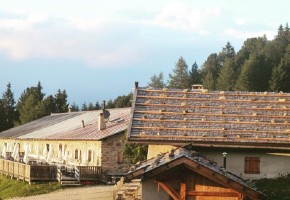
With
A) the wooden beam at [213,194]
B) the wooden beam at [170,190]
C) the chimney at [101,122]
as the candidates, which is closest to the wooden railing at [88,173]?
the chimney at [101,122]

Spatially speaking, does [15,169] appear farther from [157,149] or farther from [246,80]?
[246,80]

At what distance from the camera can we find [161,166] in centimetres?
2359

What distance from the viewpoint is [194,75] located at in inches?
5832

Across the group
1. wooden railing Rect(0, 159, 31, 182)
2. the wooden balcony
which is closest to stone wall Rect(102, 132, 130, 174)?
the wooden balcony

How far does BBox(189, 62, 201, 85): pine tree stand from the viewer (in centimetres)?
14518

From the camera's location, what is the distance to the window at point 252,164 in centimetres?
2862

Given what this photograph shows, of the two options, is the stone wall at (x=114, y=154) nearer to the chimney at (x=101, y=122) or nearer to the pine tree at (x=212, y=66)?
the chimney at (x=101, y=122)

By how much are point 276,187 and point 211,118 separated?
4.69 m

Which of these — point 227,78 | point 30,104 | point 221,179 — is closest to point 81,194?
point 221,179

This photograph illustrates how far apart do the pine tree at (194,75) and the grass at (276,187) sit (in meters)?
115

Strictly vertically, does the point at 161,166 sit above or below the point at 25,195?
above

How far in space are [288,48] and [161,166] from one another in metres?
123

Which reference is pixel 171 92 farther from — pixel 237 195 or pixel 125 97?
pixel 125 97

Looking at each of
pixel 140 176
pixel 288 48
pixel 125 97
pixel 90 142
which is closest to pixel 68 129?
pixel 90 142
